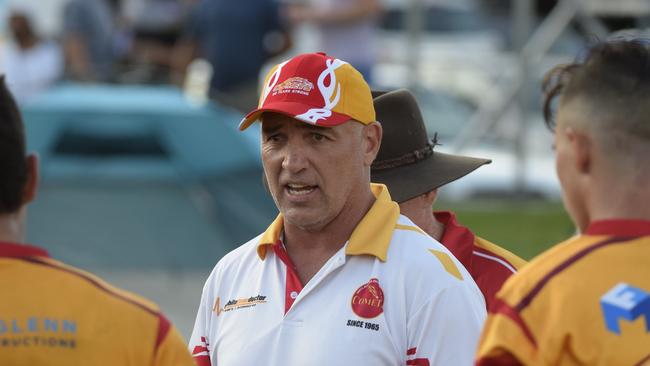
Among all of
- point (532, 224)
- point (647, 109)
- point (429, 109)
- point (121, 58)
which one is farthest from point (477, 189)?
point (647, 109)

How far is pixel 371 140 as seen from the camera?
15.0 feet

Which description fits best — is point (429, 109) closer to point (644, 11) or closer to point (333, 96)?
point (644, 11)

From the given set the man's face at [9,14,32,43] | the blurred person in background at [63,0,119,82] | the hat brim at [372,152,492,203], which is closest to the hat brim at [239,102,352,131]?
the hat brim at [372,152,492,203]

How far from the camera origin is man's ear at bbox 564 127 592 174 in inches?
127

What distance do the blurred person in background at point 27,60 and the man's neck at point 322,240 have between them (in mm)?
9712

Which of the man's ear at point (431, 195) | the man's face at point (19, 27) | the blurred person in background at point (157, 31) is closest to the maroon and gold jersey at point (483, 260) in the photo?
the man's ear at point (431, 195)

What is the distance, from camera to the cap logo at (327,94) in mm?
4328

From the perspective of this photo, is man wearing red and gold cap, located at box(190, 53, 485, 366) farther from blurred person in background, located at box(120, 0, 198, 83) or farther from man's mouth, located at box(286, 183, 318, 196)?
blurred person in background, located at box(120, 0, 198, 83)

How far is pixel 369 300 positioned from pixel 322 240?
14.9 inches

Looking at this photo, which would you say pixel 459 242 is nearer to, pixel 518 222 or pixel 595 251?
pixel 595 251

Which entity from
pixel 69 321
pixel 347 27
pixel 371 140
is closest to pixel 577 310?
pixel 69 321

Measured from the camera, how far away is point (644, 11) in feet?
50.8

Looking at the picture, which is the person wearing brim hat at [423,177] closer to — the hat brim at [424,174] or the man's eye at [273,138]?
the hat brim at [424,174]

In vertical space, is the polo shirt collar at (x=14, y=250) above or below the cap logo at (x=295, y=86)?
below
